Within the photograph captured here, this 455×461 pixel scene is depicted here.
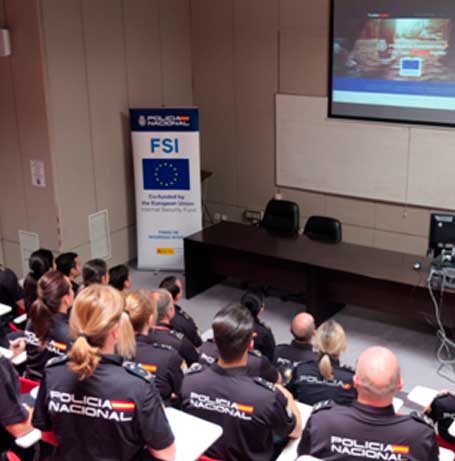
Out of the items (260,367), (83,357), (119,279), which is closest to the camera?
(83,357)

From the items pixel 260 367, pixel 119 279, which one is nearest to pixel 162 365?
pixel 260 367

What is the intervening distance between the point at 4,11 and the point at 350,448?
564 cm

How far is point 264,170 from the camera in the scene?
328 inches

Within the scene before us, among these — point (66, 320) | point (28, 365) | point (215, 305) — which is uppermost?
point (66, 320)

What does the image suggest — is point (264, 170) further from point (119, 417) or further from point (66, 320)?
point (119, 417)

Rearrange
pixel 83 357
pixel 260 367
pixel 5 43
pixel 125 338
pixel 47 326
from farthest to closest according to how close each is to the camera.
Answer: pixel 5 43 < pixel 47 326 < pixel 260 367 < pixel 125 338 < pixel 83 357

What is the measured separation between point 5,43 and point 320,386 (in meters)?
4.82

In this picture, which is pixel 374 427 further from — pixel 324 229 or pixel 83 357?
pixel 324 229

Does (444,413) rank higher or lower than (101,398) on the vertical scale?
lower

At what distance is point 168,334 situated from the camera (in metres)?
4.05

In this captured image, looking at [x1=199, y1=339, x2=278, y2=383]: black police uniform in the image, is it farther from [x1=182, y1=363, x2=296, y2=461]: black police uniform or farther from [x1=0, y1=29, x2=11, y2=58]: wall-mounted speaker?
[x1=0, y1=29, x2=11, y2=58]: wall-mounted speaker

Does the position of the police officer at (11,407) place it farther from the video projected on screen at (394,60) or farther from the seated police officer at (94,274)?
the video projected on screen at (394,60)

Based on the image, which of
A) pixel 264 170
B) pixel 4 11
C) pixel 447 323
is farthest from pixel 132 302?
pixel 264 170

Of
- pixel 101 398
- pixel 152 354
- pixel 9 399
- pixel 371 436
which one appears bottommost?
pixel 152 354
